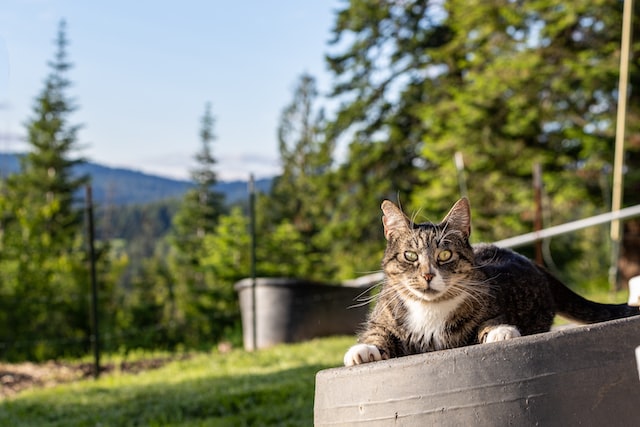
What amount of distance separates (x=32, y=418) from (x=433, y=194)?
1029 centimetres

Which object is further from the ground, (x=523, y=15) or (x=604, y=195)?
(x=523, y=15)

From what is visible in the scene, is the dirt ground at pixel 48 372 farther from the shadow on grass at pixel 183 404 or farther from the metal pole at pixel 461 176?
the metal pole at pixel 461 176

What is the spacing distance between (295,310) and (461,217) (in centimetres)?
732

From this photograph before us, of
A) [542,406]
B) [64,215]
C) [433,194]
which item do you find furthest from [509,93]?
[64,215]

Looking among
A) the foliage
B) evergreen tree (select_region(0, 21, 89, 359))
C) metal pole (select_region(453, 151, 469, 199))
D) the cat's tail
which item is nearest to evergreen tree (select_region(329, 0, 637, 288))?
metal pole (select_region(453, 151, 469, 199))

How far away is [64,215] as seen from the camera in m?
26.2

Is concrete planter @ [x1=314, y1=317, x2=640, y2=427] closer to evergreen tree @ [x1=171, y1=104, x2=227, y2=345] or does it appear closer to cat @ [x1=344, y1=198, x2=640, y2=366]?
cat @ [x1=344, y1=198, x2=640, y2=366]

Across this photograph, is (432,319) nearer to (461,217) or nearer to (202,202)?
(461,217)

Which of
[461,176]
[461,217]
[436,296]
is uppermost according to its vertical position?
[461,176]

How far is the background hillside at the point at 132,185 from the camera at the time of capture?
3172cm

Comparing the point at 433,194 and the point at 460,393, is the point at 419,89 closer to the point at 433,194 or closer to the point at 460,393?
the point at 433,194

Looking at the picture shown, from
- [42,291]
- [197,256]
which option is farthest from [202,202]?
[42,291]

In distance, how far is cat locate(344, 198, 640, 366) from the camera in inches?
83.1

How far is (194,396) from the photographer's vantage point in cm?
559
